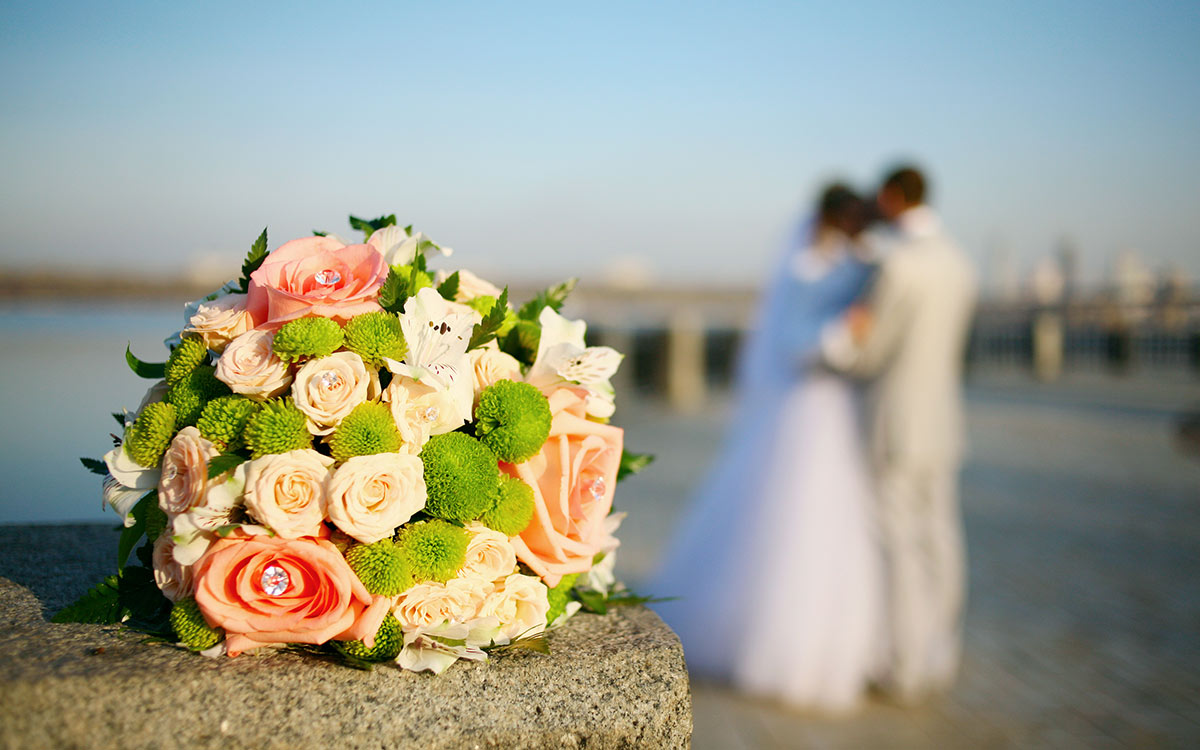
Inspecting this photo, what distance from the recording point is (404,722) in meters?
0.98

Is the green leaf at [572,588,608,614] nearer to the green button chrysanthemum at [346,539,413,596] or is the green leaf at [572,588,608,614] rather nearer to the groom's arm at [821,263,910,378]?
the green button chrysanthemum at [346,539,413,596]

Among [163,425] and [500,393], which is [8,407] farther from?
[500,393]

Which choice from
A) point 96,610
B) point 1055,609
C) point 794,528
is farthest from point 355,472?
point 1055,609

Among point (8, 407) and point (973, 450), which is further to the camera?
point (973, 450)

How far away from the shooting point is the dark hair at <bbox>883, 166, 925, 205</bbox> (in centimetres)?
436

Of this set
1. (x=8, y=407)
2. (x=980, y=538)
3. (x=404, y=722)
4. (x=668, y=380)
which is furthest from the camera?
(x=668, y=380)

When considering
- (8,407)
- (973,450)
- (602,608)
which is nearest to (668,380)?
(973,450)

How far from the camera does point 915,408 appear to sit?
14.6 ft

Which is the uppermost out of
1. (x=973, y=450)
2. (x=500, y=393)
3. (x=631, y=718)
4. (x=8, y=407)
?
(x=500, y=393)

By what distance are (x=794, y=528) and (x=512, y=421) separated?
3661 millimetres

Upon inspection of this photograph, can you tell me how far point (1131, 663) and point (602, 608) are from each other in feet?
14.5

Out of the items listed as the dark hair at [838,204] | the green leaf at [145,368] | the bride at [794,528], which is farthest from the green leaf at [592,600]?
the dark hair at [838,204]

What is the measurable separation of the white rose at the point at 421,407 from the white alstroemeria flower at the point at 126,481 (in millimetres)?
350

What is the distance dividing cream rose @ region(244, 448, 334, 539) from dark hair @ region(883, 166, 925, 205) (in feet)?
13.1
